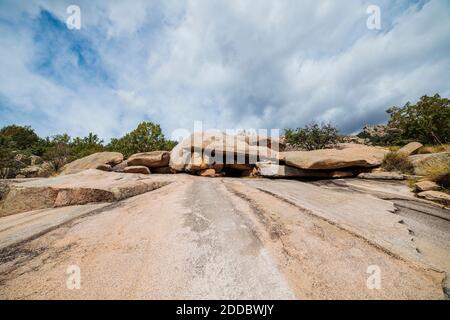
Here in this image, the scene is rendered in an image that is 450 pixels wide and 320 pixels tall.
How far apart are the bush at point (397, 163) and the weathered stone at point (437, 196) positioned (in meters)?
4.14

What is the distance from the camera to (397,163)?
10438 millimetres

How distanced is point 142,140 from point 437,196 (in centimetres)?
2948

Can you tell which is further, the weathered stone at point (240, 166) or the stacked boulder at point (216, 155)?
the weathered stone at point (240, 166)

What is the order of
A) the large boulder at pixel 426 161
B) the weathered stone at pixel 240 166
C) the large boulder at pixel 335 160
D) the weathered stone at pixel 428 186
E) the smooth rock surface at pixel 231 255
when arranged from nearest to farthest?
the smooth rock surface at pixel 231 255
the weathered stone at pixel 428 186
the large boulder at pixel 426 161
the large boulder at pixel 335 160
the weathered stone at pixel 240 166

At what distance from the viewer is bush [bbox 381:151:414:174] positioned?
9672mm

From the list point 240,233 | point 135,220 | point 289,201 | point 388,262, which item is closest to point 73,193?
point 135,220

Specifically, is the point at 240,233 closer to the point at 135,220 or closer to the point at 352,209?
the point at 135,220

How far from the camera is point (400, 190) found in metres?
7.20

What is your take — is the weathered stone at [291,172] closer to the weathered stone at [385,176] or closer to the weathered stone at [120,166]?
the weathered stone at [385,176]

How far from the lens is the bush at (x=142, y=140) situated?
2741 centimetres

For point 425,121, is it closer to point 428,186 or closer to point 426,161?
point 426,161

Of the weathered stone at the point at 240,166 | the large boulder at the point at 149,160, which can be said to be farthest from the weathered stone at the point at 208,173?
the large boulder at the point at 149,160

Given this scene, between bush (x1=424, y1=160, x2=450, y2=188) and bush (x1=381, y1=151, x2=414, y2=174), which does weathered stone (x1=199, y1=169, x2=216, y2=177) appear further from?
bush (x1=424, y1=160, x2=450, y2=188)

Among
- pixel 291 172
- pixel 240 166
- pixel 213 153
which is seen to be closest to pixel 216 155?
pixel 213 153
